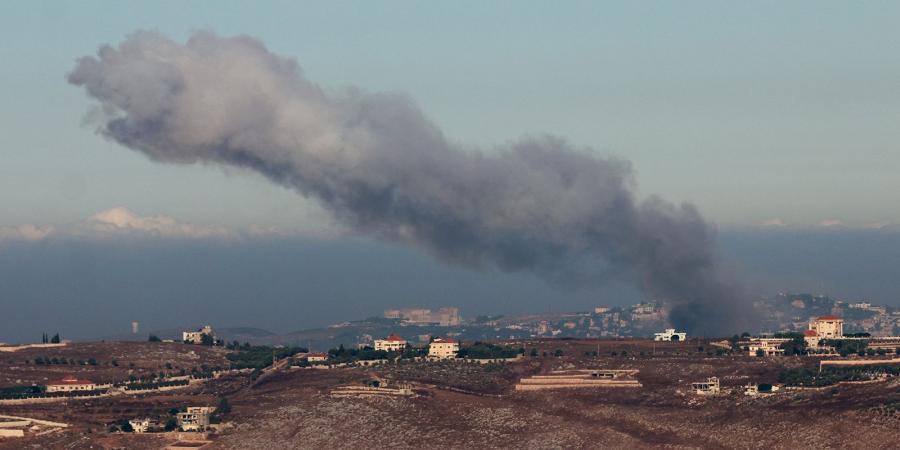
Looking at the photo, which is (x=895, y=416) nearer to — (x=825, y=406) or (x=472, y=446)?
(x=825, y=406)

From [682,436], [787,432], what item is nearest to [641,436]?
[682,436]

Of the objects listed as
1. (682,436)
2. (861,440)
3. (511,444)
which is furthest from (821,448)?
(511,444)

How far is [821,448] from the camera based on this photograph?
178 metres

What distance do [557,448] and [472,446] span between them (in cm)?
1049

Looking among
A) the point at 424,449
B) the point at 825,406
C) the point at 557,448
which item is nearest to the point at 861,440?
the point at 825,406

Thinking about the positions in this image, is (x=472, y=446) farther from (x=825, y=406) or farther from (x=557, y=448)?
(x=825, y=406)

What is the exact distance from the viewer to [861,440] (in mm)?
178500

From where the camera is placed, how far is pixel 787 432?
187625 mm

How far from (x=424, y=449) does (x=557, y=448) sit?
15.4m

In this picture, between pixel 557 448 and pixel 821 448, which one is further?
pixel 557 448

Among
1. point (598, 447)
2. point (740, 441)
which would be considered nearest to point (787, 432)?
point (740, 441)

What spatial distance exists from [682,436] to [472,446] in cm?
2302

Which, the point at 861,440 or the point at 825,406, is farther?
the point at 825,406

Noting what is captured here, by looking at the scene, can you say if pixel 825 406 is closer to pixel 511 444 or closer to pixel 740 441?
pixel 740 441
